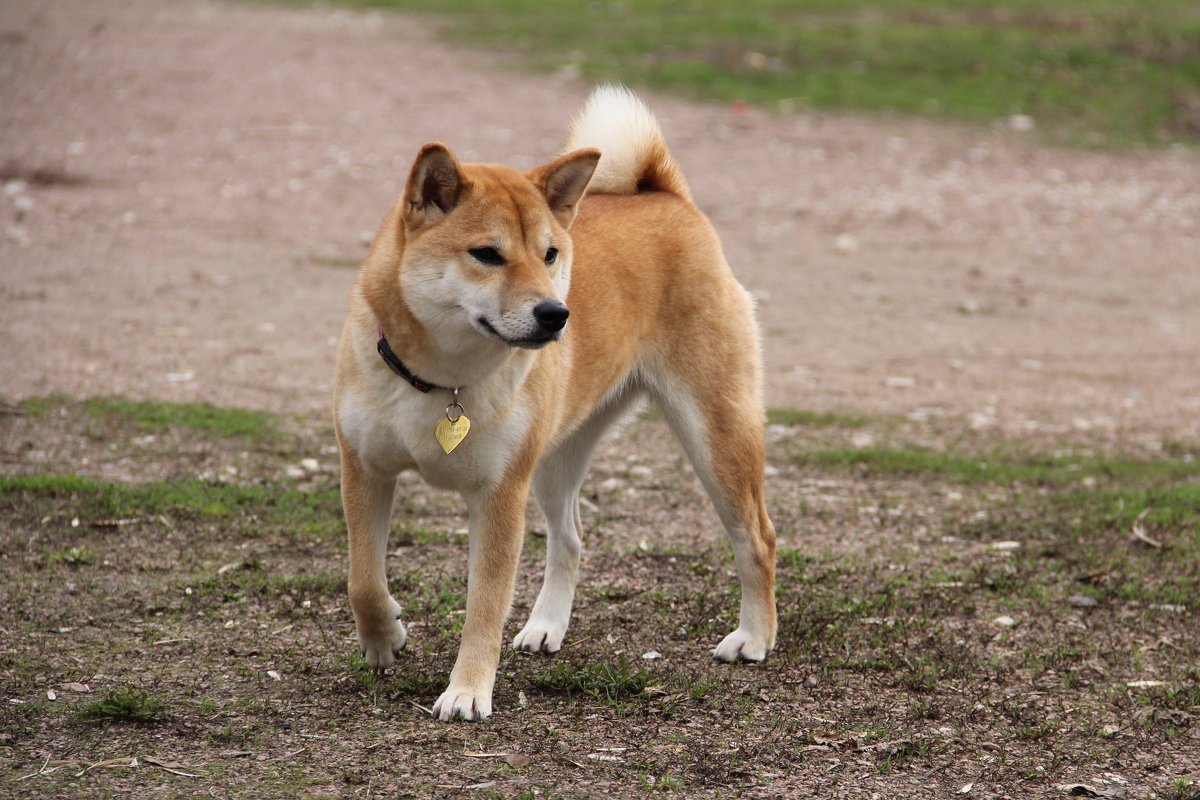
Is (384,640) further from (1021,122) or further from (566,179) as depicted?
(1021,122)

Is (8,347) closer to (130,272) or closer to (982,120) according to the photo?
(130,272)

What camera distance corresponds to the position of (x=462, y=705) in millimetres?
3773

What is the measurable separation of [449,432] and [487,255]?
0.48 meters

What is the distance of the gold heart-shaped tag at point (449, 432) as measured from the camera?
3.67m

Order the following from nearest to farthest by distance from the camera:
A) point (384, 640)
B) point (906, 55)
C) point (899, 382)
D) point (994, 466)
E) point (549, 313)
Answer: point (549, 313), point (384, 640), point (994, 466), point (899, 382), point (906, 55)

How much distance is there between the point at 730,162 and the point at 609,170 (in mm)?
7115

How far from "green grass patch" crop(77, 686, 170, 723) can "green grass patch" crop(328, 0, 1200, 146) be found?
10.6m

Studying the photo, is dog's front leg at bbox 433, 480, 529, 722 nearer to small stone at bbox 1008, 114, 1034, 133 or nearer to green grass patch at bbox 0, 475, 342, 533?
green grass patch at bbox 0, 475, 342, 533

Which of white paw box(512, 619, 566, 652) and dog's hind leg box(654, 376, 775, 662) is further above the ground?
dog's hind leg box(654, 376, 775, 662)

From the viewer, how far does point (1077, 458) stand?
6707 mm

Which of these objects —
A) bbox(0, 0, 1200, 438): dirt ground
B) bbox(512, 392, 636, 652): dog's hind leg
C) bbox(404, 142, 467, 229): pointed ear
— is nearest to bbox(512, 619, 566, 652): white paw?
bbox(512, 392, 636, 652): dog's hind leg

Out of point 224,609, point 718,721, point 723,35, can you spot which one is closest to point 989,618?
point 718,721

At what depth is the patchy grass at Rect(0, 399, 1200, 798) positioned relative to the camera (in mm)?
3613

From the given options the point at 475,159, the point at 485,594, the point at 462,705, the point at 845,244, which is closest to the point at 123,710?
the point at 462,705
